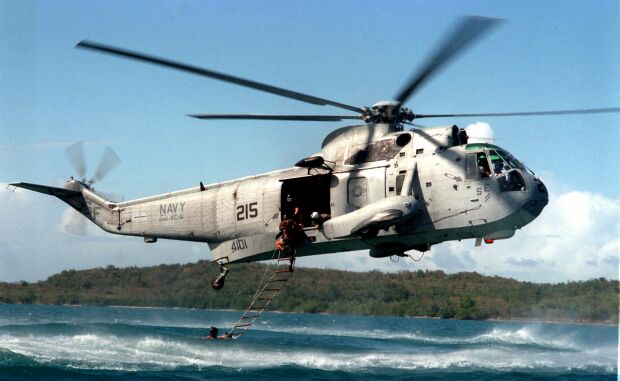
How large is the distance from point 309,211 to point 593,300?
47476 mm

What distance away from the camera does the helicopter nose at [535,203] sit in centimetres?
1381

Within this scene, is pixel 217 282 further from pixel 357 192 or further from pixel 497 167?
pixel 497 167

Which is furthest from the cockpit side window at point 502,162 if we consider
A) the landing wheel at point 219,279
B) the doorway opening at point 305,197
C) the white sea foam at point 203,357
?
the white sea foam at point 203,357

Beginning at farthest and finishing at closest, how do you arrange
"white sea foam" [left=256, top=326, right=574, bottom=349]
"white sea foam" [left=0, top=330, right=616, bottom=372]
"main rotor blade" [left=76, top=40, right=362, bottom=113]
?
"white sea foam" [left=256, top=326, right=574, bottom=349]
"white sea foam" [left=0, top=330, right=616, bottom=372]
"main rotor blade" [left=76, top=40, right=362, bottom=113]

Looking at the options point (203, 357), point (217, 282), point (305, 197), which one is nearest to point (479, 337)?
point (203, 357)

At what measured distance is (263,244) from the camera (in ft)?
54.0

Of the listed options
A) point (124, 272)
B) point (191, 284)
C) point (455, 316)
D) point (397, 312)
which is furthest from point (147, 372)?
point (455, 316)

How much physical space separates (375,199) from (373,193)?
135mm

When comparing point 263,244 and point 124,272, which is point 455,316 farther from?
point 263,244

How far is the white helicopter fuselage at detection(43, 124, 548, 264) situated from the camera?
1409 cm

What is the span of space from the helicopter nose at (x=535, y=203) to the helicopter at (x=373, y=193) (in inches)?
0.8

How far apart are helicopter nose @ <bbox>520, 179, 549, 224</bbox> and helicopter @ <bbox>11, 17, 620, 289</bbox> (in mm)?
19

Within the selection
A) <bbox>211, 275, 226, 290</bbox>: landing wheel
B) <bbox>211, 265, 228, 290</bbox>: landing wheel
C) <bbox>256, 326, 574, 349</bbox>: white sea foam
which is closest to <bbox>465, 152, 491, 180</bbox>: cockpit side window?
<bbox>211, 265, 228, 290</bbox>: landing wheel

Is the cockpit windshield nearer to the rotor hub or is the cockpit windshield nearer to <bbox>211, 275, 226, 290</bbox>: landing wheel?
the rotor hub
